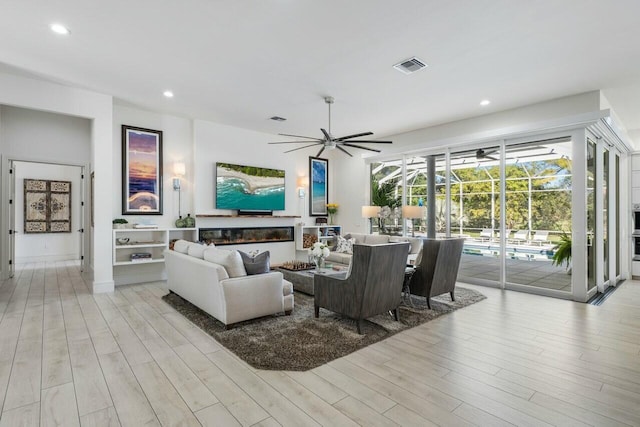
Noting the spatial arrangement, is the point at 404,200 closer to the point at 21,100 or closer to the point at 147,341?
the point at 147,341

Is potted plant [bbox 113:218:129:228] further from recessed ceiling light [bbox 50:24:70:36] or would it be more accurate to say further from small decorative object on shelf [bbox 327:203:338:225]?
small decorative object on shelf [bbox 327:203:338:225]

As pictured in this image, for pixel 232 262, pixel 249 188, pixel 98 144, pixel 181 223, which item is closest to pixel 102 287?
pixel 181 223

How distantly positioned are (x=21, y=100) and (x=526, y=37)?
253 inches

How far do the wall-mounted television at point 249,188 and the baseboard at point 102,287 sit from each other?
232 centimetres

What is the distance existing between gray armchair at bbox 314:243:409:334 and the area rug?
7.3 inches

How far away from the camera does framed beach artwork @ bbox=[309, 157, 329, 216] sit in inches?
336

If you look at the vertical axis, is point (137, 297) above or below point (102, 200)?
below

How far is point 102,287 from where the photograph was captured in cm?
522

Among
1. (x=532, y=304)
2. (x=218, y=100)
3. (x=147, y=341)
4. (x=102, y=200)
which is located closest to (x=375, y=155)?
(x=218, y=100)

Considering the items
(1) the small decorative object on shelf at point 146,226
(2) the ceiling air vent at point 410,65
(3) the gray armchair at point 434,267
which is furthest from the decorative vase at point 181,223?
(2) the ceiling air vent at point 410,65

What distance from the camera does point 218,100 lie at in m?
5.36

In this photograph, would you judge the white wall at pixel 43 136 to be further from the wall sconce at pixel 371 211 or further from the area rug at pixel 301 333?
the wall sconce at pixel 371 211

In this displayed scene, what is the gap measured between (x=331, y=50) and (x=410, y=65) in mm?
1027

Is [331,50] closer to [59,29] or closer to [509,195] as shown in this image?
[59,29]
